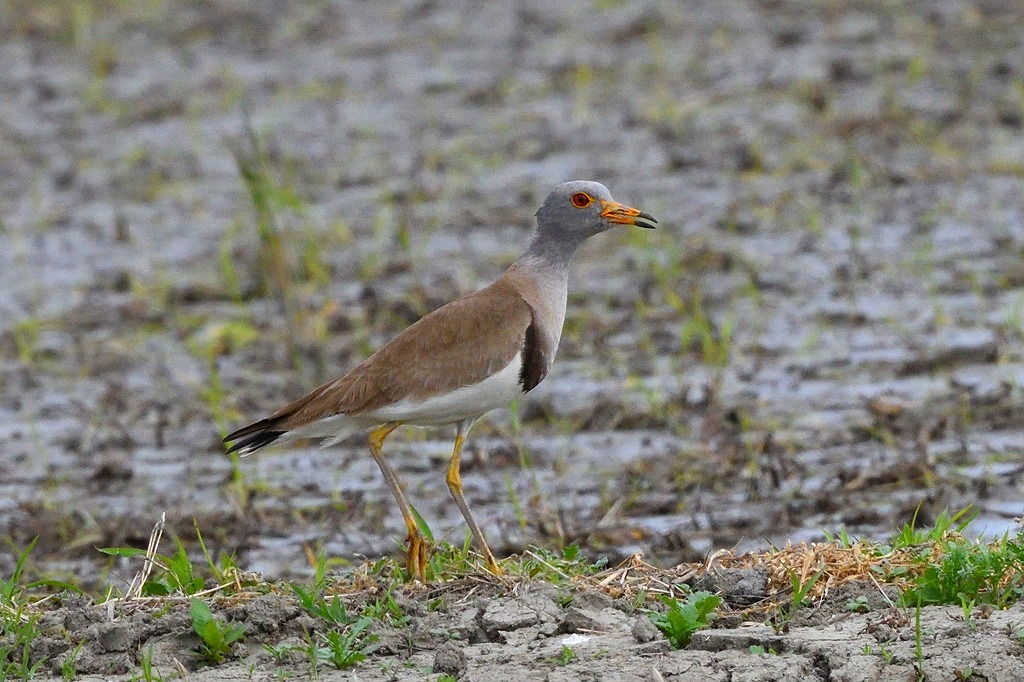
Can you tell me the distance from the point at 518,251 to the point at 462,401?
5.46m

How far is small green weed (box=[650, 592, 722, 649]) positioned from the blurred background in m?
1.76

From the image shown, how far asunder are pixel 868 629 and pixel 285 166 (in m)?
8.96

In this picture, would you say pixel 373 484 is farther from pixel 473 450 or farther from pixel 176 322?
pixel 176 322

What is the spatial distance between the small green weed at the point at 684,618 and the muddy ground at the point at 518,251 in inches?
29.8

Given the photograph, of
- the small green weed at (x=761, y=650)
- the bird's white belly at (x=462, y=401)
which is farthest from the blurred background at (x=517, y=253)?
the small green weed at (x=761, y=650)

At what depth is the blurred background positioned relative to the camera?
8.12 metres

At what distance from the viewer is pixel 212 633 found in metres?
5.52

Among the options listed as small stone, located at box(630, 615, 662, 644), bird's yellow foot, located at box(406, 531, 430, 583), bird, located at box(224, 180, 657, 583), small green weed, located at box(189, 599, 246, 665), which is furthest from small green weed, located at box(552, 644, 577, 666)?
small green weed, located at box(189, 599, 246, 665)

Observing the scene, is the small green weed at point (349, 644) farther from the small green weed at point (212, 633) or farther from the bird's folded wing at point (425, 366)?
the bird's folded wing at point (425, 366)

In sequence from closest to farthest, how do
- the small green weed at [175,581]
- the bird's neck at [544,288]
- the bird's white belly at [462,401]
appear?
the small green weed at [175,581] → the bird's white belly at [462,401] → the bird's neck at [544,288]

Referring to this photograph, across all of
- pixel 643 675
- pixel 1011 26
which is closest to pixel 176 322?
pixel 643 675

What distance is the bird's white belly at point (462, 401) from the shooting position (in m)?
6.30

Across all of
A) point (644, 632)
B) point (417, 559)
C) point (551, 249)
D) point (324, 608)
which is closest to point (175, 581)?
point (324, 608)

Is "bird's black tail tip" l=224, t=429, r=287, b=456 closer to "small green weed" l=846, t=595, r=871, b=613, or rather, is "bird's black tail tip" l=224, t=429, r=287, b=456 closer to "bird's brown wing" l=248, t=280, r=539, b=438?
"bird's brown wing" l=248, t=280, r=539, b=438
